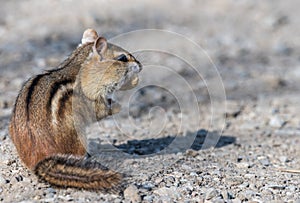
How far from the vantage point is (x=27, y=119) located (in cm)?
397

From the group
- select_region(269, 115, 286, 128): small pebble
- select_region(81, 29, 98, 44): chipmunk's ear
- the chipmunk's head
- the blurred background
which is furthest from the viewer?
the blurred background

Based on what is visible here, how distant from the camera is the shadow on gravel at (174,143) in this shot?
5.06 metres

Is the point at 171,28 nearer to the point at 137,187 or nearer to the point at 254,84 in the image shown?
the point at 254,84

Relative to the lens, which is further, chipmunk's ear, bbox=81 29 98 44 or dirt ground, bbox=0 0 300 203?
chipmunk's ear, bbox=81 29 98 44

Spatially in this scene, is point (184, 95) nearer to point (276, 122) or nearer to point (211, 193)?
point (276, 122)

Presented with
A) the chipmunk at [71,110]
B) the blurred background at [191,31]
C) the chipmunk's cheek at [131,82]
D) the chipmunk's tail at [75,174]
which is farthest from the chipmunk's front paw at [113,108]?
the blurred background at [191,31]

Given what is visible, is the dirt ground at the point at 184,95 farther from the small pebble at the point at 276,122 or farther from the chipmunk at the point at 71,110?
A: the chipmunk at the point at 71,110

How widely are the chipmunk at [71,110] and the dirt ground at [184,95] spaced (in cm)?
12

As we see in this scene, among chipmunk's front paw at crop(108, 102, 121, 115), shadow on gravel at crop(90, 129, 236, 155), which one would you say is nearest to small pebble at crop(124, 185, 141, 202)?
chipmunk's front paw at crop(108, 102, 121, 115)

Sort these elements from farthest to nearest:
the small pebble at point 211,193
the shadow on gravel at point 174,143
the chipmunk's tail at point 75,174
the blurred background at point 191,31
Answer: the blurred background at point 191,31, the shadow on gravel at point 174,143, the small pebble at point 211,193, the chipmunk's tail at point 75,174

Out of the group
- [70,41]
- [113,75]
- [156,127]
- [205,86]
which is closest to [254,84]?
[205,86]

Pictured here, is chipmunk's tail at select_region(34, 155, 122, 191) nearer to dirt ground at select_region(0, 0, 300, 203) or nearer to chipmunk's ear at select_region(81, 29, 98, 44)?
dirt ground at select_region(0, 0, 300, 203)

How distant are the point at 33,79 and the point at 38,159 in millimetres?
617

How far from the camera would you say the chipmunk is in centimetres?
382
